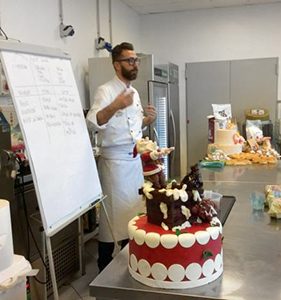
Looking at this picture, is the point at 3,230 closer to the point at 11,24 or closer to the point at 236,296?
the point at 236,296

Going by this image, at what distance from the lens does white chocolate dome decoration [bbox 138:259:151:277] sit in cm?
117

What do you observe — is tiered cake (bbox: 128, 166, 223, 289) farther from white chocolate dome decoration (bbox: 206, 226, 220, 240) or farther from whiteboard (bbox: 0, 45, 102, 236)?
whiteboard (bbox: 0, 45, 102, 236)

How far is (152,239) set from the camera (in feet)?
3.78

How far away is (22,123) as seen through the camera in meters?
1.65

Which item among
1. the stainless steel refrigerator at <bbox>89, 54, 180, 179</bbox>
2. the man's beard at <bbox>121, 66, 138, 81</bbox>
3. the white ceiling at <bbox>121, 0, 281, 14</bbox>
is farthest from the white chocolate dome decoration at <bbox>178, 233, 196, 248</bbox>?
the white ceiling at <bbox>121, 0, 281, 14</bbox>

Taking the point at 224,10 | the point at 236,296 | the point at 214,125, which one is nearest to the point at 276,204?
the point at 236,296

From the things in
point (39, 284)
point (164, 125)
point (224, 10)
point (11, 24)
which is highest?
point (224, 10)

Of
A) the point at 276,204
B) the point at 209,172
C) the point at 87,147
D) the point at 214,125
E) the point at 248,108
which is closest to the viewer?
the point at 276,204

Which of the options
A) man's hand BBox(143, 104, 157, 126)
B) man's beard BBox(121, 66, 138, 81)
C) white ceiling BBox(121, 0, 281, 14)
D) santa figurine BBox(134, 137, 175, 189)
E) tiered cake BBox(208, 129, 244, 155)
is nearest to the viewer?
santa figurine BBox(134, 137, 175, 189)

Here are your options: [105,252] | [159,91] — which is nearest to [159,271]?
[105,252]

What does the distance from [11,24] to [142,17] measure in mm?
3199

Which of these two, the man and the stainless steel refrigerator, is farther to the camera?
the stainless steel refrigerator

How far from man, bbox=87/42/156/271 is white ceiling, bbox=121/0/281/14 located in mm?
2761

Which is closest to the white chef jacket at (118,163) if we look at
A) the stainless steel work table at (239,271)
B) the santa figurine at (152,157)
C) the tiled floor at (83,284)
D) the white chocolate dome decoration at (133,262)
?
the tiled floor at (83,284)
